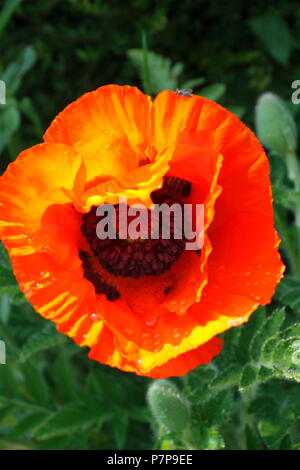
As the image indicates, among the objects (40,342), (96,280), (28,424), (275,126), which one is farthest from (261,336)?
(28,424)

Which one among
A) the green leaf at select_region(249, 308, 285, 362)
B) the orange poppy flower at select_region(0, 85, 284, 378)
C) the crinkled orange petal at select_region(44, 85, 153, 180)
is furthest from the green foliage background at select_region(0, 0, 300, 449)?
the crinkled orange petal at select_region(44, 85, 153, 180)

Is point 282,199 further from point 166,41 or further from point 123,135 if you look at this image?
point 166,41

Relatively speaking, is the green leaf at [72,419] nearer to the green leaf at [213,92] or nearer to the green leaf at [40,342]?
the green leaf at [40,342]

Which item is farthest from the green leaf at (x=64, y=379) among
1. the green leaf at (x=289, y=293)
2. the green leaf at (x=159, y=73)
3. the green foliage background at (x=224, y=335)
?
the green leaf at (x=159, y=73)

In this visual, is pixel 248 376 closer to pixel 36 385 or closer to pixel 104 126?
pixel 104 126

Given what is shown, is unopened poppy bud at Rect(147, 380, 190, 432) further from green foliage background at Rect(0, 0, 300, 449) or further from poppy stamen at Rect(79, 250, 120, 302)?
poppy stamen at Rect(79, 250, 120, 302)
